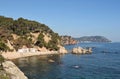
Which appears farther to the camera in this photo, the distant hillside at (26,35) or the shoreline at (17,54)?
the distant hillside at (26,35)

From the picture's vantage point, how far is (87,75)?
285 ft

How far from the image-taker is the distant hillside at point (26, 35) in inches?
6151

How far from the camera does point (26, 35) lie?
582 ft

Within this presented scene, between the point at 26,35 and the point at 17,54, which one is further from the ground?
the point at 26,35

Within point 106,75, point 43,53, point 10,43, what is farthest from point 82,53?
point 106,75

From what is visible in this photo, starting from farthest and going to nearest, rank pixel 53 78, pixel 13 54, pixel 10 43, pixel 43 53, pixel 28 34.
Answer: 1. pixel 28 34
2. pixel 43 53
3. pixel 10 43
4. pixel 13 54
5. pixel 53 78

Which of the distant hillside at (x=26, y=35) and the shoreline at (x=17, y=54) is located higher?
the distant hillside at (x=26, y=35)

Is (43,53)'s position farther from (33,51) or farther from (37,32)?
(37,32)

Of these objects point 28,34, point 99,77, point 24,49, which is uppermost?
point 28,34

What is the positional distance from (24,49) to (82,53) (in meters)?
43.7

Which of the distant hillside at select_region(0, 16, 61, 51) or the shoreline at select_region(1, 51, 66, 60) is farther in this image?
the distant hillside at select_region(0, 16, 61, 51)

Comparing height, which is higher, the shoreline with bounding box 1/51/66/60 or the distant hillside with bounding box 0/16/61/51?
the distant hillside with bounding box 0/16/61/51

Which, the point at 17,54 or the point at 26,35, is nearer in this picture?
the point at 17,54

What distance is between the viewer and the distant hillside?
156238mm
